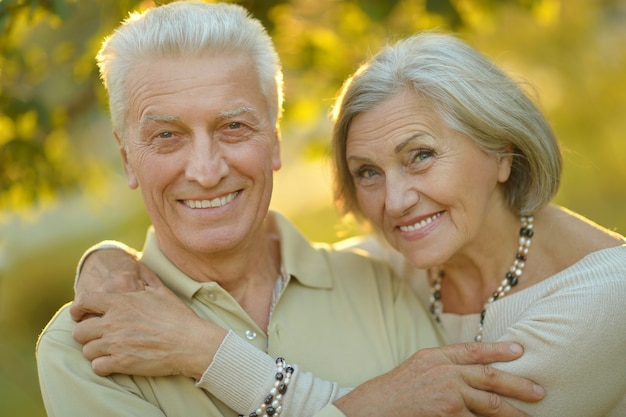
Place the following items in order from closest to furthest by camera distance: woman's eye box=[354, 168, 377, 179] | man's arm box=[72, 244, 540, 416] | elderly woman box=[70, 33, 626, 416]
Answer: man's arm box=[72, 244, 540, 416] < elderly woman box=[70, 33, 626, 416] < woman's eye box=[354, 168, 377, 179]

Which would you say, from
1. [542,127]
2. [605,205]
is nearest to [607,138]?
[605,205]

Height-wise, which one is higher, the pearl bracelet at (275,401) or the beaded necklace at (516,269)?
the beaded necklace at (516,269)

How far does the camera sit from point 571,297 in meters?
2.57

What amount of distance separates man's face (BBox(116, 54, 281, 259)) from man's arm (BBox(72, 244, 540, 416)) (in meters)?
0.29

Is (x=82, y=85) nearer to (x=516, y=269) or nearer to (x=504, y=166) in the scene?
(x=504, y=166)

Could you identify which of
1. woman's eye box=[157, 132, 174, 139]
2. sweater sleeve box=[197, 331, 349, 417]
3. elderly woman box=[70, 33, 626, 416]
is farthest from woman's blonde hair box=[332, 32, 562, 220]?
sweater sleeve box=[197, 331, 349, 417]

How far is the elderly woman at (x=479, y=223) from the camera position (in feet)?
8.25

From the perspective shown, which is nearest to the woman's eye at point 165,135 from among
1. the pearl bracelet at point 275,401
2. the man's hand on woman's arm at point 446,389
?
the pearl bracelet at point 275,401

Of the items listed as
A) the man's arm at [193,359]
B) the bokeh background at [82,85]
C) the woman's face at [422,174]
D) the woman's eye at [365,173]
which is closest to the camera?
the man's arm at [193,359]

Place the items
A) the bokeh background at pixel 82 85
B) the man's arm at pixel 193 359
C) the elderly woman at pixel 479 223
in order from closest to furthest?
the man's arm at pixel 193 359 < the elderly woman at pixel 479 223 < the bokeh background at pixel 82 85

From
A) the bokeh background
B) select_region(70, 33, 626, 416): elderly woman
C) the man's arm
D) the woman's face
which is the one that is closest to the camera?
the man's arm

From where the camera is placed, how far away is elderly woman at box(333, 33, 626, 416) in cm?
254

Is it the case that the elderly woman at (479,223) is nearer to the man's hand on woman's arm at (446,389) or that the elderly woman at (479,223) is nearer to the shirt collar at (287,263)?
the man's hand on woman's arm at (446,389)

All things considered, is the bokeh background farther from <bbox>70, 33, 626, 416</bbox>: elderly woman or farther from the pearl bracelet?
the pearl bracelet
